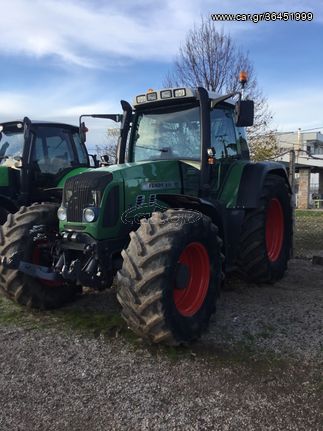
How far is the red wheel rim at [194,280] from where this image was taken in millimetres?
4258

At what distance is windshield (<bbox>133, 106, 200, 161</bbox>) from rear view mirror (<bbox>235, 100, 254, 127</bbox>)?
18.1 inches

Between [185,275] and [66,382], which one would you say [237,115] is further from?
[66,382]

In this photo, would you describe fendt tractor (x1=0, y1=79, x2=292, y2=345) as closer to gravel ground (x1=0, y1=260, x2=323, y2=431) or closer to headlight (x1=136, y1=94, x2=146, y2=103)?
headlight (x1=136, y1=94, x2=146, y2=103)

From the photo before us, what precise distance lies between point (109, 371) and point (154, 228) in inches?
47.5

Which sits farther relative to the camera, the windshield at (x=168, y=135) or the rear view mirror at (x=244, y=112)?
the windshield at (x=168, y=135)

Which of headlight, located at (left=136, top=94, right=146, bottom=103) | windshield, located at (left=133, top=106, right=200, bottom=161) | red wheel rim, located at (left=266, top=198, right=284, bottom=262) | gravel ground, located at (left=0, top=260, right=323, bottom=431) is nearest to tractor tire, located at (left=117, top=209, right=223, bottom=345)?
gravel ground, located at (left=0, top=260, right=323, bottom=431)

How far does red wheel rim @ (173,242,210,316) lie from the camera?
4.26 metres

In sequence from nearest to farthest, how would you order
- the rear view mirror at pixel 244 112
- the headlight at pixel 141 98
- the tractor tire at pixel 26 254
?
the tractor tire at pixel 26 254, the rear view mirror at pixel 244 112, the headlight at pixel 141 98

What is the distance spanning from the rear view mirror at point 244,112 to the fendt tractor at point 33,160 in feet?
11.4

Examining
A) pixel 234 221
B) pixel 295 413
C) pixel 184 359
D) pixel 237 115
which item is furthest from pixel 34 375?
pixel 237 115

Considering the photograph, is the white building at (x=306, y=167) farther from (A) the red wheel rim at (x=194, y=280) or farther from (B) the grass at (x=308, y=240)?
(A) the red wheel rim at (x=194, y=280)

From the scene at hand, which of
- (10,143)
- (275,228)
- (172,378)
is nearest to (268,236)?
(275,228)

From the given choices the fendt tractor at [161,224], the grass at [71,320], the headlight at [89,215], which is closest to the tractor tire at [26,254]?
the fendt tractor at [161,224]

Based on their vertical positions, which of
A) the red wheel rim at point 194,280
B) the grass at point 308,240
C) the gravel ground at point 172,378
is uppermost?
the red wheel rim at point 194,280
